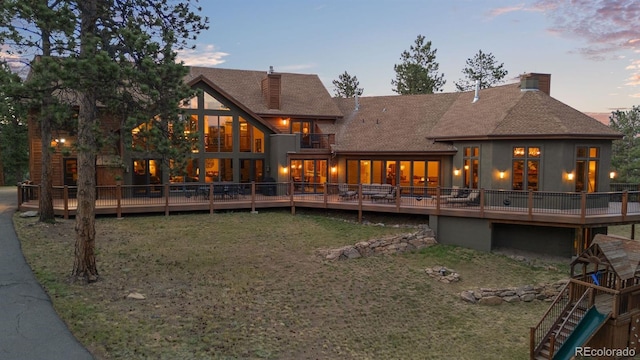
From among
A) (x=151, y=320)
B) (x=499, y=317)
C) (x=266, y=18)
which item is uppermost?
(x=266, y=18)

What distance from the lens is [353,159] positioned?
82.6 feet

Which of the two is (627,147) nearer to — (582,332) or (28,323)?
(582,332)

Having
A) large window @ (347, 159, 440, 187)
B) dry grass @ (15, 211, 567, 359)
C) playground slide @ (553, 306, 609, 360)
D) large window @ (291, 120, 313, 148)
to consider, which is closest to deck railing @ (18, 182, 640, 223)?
large window @ (347, 159, 440, 187)

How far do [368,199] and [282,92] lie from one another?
11.5m

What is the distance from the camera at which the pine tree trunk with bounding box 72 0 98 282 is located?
1023cm

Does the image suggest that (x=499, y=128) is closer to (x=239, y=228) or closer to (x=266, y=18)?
(x=239, y=228)

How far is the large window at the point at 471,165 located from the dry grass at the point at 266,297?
4.97m

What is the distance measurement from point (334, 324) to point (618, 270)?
740 cm

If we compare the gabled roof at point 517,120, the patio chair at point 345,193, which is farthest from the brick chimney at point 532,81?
the patio chair at point 345,193

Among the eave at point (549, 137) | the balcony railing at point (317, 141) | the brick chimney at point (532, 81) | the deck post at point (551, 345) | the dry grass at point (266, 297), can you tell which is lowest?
the deck post at point (551, 345)

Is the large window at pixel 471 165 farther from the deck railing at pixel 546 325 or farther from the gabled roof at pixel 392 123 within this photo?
the deck railing at pixel 546 325

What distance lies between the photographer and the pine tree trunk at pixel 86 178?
10.2 metres

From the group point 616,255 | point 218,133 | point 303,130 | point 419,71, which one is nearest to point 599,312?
point 616,255

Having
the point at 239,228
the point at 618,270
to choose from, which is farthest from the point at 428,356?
the point at 239,228
